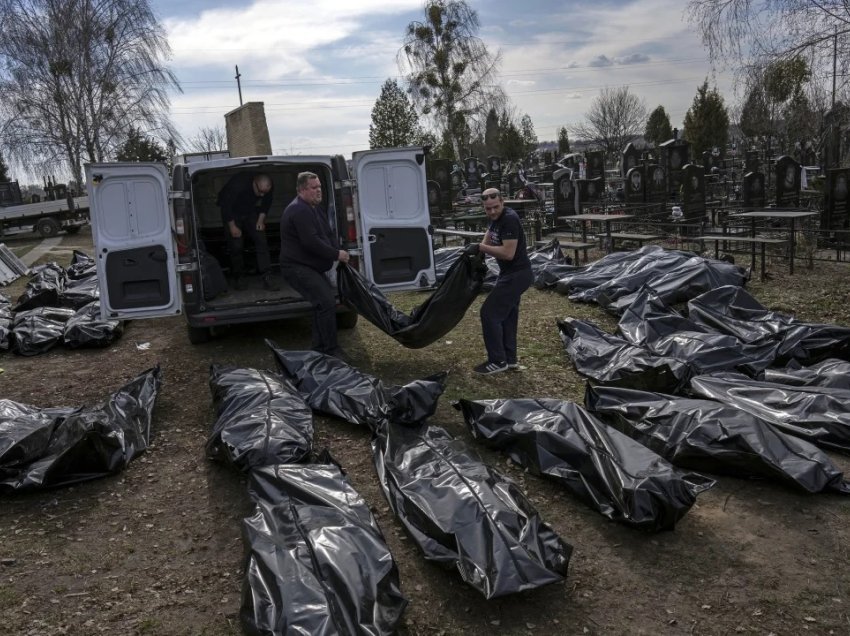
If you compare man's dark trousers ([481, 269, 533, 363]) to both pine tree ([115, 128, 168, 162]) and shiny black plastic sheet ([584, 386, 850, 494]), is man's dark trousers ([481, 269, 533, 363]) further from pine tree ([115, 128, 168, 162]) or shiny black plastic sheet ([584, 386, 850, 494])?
pine tree ([115, 128, 168, 162])

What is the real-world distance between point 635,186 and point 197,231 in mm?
13051

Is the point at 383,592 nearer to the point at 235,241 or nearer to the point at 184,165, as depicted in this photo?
the point at 184,165

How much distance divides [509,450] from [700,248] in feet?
30.2

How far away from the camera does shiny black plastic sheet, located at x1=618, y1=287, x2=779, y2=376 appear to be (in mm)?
5594

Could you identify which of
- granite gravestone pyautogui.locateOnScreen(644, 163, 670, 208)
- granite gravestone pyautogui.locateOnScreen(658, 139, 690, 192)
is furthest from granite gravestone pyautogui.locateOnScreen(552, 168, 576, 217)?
granite gravestone pyautogui.locateOnScreen(658, 139, 690, 192)

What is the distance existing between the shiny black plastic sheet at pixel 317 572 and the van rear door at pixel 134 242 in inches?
155

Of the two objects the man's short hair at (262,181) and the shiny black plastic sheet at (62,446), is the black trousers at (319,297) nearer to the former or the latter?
the shiny black plastic sheet at (62,446)

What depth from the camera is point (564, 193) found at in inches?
669

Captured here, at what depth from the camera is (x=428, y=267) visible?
7.10 meters

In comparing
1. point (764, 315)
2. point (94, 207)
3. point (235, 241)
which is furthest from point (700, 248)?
point (94, 207)

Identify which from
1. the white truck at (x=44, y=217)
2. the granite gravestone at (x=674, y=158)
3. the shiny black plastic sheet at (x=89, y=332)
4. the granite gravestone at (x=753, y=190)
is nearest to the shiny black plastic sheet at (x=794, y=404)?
the shiny black plastic sheet at (x=89, y=332)

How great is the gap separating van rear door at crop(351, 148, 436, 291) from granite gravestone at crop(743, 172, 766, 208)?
11016 mm

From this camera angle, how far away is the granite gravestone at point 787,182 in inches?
586

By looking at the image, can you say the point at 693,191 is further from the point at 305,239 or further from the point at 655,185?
the point at 305,239
